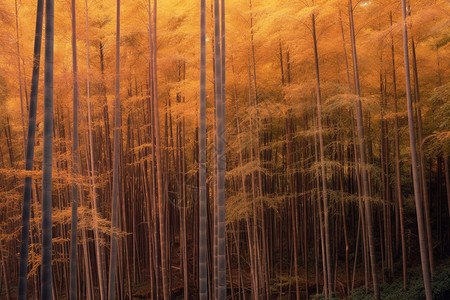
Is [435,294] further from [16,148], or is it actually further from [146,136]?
[16,148]

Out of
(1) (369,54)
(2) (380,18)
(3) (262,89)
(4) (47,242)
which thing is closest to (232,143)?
(3) (262,89)

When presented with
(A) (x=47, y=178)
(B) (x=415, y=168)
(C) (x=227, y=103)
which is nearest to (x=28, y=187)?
(A) (x=47, y=178)

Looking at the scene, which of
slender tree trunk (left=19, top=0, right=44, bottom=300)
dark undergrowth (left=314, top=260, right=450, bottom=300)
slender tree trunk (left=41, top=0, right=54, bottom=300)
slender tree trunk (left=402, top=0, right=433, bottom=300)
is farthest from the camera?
dark undergrowth (left=314, top=260, right=450, bottom=300)

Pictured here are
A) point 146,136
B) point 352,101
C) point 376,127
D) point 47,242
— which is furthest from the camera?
point 376,127

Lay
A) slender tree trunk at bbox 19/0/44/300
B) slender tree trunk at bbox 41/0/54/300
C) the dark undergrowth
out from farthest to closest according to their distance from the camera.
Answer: the dark undergrowth, slender tree trunk at bbox 19/0/44/300, slender tree trunk at bbox 41/0/54/300

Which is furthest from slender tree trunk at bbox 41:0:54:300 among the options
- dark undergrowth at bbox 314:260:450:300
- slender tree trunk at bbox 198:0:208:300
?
dark undergrowth at bbox 314:260:450:300

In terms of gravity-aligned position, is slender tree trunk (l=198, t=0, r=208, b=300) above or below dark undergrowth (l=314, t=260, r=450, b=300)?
above

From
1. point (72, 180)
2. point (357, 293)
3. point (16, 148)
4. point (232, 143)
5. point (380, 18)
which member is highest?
point (380, 18)

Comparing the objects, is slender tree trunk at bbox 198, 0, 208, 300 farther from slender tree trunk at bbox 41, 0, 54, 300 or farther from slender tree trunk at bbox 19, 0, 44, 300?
slender tree trunk at bbox 19, 0, 44, 300

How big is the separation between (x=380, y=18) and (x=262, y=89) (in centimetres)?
314

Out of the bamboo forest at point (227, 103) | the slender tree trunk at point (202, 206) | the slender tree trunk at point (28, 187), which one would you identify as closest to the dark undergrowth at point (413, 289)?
the bamboo forest at point (227, 103)

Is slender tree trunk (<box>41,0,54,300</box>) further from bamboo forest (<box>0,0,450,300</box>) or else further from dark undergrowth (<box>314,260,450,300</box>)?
dark undergrowth (<box>314,260,450,300</box>)

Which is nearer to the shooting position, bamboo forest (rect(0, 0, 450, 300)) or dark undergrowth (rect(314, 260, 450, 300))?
bamboo forest (rect(0, 0, 450, 300))

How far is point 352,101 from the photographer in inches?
264
